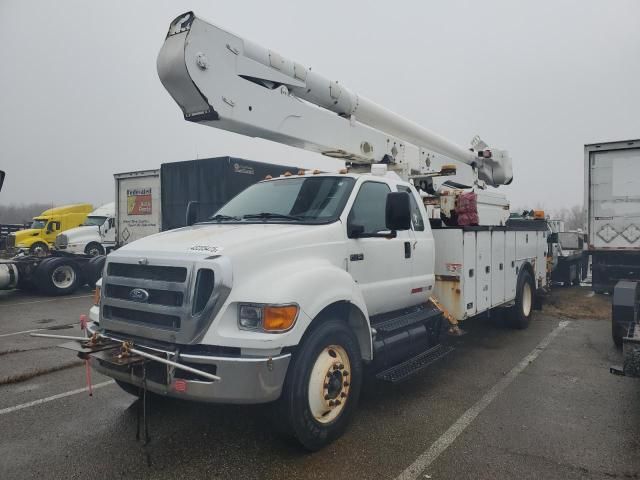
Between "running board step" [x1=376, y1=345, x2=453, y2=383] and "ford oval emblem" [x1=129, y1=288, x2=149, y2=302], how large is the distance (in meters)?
2.16

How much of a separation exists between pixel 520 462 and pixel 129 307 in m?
3.15

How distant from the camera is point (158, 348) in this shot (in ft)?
10.7

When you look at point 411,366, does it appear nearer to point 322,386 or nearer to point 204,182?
point 322,386

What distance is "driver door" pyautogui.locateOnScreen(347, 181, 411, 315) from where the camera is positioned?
4.25 m

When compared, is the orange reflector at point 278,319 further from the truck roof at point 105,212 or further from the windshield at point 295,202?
the truck roof at point 105,212

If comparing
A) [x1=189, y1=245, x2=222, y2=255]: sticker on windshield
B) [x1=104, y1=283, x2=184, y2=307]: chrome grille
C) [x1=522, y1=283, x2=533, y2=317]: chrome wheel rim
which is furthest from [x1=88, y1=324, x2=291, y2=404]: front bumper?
[x1=522, y1=283, x2=533, y2=317]: chrome wheel rim

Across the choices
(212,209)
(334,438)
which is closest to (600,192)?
(212,209)

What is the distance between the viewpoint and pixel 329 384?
358 cm

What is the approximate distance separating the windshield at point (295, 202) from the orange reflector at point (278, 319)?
1083 mm

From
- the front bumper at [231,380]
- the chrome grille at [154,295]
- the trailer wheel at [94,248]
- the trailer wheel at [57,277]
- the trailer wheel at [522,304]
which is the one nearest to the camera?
the front bumper at [231,380]

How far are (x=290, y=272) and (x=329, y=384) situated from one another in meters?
0.94

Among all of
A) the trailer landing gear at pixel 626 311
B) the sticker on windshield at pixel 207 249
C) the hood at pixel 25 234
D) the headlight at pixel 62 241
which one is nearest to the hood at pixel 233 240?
the sticker on windshield at pixel 207 249

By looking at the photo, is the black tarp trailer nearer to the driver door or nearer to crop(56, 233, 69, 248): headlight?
crop(56, 233, 69, 248): headlight

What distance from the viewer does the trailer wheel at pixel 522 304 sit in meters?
7.54
